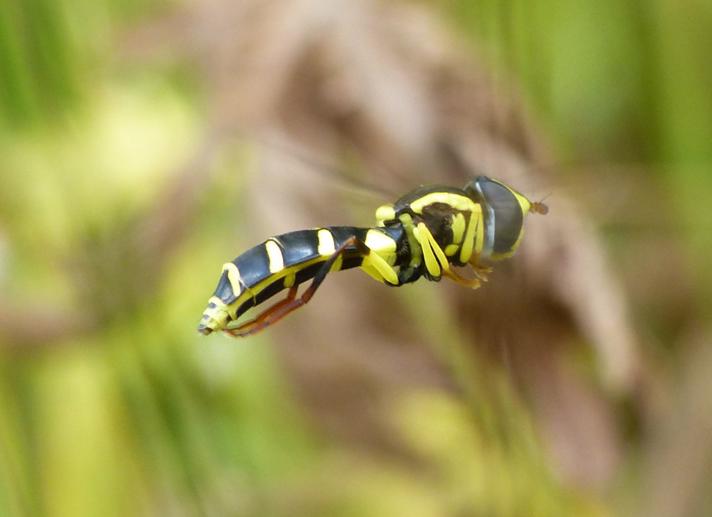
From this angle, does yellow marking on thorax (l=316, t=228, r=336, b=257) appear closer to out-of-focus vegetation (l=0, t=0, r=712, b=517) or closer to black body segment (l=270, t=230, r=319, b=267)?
black body segment (l=270, t=230, r=319, b=267)

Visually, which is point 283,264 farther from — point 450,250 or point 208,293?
point 208,293

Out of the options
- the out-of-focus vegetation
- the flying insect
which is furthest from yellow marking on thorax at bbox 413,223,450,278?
the out-of-focus vegetation

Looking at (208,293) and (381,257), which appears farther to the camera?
(208,293)

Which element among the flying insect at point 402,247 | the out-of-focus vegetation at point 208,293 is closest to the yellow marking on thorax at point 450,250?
the flying insect at point 402,247

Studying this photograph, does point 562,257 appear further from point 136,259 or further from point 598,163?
point 136,259

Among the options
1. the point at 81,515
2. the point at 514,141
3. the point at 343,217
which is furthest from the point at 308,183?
the point at 81,515

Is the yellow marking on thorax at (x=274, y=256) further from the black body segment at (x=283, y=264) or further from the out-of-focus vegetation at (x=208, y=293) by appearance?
the out-of-focus vegetation at (x=208, y=293)

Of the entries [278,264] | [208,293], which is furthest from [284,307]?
[208,293]
